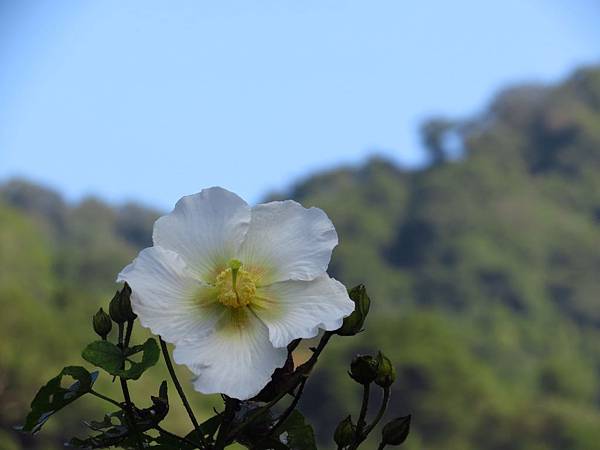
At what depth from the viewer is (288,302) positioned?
0.67 metres

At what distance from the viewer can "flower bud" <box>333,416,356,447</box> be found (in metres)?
0.68

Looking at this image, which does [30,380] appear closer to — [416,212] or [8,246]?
[8,246]

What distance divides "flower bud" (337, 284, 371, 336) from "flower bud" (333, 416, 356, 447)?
2.1 inches

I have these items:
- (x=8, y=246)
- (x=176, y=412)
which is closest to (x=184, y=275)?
(x=176, y=412)

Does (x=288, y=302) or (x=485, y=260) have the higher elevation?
(x=485, y=260)

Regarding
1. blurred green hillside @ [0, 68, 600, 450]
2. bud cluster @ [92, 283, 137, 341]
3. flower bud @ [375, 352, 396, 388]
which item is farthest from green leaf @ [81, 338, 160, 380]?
blurred green hillside @ [0, 68, 600, 450]

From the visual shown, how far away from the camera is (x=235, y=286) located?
682mm

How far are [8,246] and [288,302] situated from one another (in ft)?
93.3

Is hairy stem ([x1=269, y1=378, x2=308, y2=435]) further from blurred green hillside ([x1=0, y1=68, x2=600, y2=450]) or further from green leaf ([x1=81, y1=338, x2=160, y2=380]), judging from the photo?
blurred green hillside ([x1=0, y1=68, x2=600, y2=450])

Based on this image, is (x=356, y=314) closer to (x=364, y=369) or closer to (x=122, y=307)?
(x=364, y=369)

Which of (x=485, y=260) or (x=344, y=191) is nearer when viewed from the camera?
(x=485, y=260)

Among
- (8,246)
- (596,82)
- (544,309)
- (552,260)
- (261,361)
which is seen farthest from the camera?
(596,82)

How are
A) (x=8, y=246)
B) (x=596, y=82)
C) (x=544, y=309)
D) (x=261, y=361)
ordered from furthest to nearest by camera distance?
(x=596, y=82) < (x=544, y=309) < (x=8, y=246) < (x=261, y=361)

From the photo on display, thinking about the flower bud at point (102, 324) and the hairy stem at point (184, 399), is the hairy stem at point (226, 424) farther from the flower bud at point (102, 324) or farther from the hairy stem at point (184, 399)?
the flower bud at point (102, 324)
